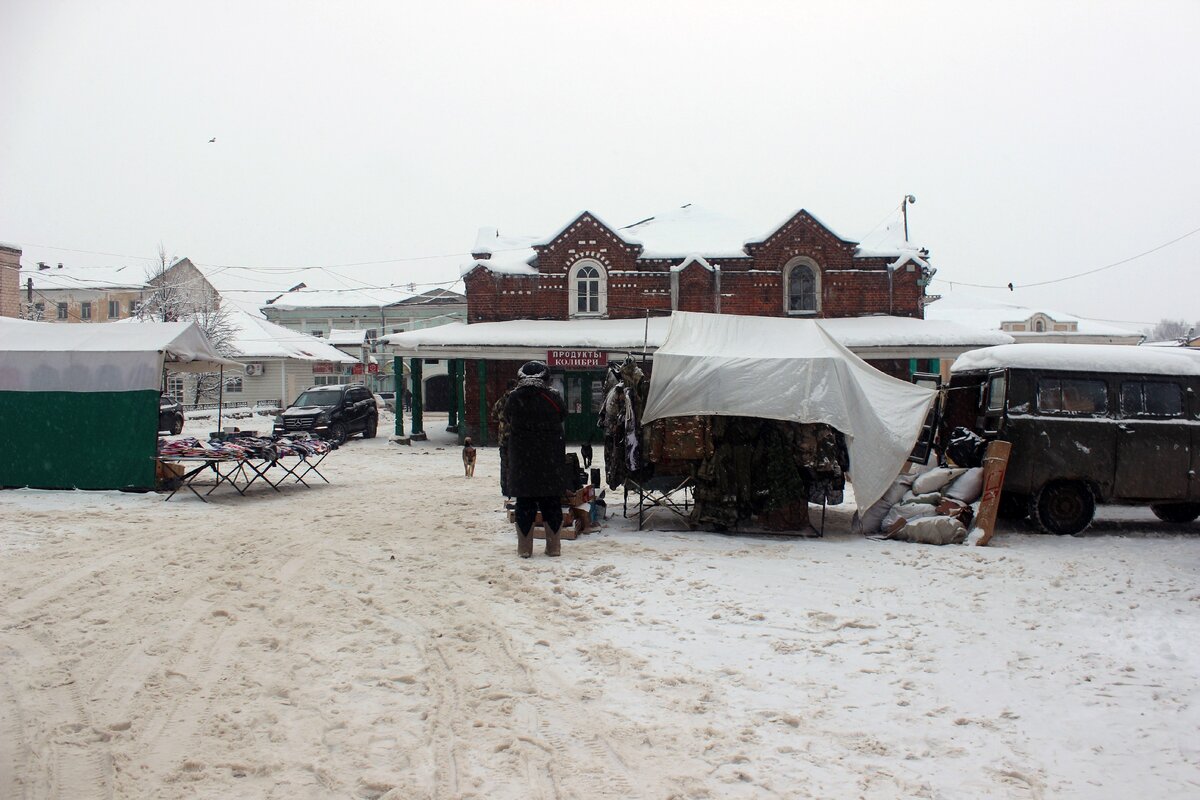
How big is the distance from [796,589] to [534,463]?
253cm

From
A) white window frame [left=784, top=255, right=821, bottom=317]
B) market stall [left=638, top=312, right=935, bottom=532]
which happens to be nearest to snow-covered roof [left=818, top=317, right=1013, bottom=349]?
white window frame [left=784, top=255, right=821, bottom=317]

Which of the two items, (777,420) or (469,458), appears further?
(469,458)

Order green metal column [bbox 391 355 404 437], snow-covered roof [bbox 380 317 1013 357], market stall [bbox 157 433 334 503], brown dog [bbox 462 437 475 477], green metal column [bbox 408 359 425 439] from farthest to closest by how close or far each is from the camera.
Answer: green metal column [bbox 408 359 425 439], green metal column [bbox 391 355 404 437], snow-covered roof [bbox 380 317 1013 357], brown dog [bbox 462 437 475 477], market stall [bbox 157 433 334 503]

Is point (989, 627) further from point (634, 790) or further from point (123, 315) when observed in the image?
point (123, 315)

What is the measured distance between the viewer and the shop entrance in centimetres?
2355

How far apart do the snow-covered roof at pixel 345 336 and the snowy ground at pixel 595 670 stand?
152 feet

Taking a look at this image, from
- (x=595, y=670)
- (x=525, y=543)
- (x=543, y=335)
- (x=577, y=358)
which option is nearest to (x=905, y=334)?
(x=577, y=358)

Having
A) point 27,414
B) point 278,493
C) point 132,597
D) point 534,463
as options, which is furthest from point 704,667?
point 27,414

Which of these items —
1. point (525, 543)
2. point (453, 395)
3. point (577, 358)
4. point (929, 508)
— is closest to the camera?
point (525, 543)

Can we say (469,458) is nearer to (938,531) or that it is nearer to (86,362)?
(86,362)

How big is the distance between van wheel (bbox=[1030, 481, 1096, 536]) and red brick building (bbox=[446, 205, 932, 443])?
15.5 metres

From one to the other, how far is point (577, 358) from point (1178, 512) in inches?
552

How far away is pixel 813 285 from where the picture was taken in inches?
968

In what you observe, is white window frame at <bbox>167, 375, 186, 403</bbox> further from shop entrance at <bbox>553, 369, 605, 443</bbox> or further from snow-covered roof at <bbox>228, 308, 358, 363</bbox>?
shop entrance at <bbox>553, 369, 605, 443</bbox>
